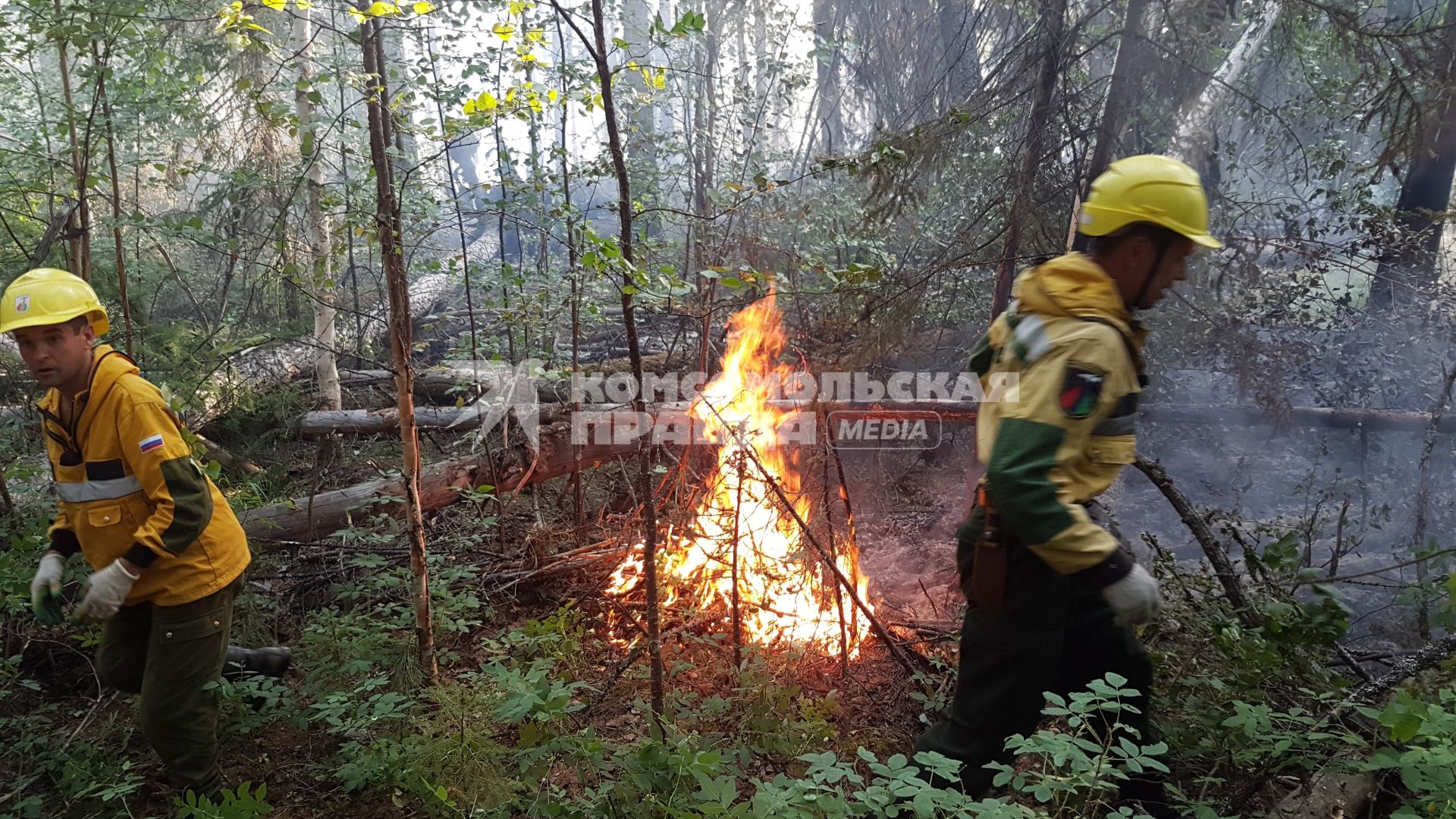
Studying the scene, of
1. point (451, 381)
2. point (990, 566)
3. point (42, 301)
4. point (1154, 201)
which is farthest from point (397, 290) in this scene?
point (451, 381)

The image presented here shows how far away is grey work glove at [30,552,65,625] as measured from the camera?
3092mm

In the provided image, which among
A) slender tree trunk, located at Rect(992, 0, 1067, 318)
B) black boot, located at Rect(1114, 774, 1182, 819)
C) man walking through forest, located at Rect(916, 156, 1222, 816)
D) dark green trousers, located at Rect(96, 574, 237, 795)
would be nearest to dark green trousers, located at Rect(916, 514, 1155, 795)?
man walking through forest, located at Rect(916, 156, 1222, 816)

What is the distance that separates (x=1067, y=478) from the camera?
2463mm

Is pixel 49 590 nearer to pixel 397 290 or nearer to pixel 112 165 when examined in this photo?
pixel 397 290

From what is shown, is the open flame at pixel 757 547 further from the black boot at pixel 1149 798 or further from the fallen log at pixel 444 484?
the black boot at pixel 1149 798

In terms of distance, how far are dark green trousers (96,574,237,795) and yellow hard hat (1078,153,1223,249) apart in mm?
3985

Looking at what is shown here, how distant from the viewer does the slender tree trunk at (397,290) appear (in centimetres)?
325

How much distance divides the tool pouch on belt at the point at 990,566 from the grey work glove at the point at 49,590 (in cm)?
386

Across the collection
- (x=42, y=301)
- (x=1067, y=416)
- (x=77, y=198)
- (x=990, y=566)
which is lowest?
(x=990, y=566)

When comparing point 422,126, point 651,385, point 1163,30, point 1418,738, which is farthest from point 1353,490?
point 422,126

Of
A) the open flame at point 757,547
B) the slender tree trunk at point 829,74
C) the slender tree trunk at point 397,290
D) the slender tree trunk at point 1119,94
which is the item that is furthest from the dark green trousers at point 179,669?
the slender tree trunk at point 829,74

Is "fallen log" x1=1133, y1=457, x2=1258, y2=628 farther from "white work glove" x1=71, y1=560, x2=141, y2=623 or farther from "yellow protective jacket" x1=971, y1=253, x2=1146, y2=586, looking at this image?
"white work glove" x1=71, y1=560, x2=141, y2=623

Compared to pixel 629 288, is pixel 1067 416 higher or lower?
lower

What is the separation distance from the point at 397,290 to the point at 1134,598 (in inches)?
131
